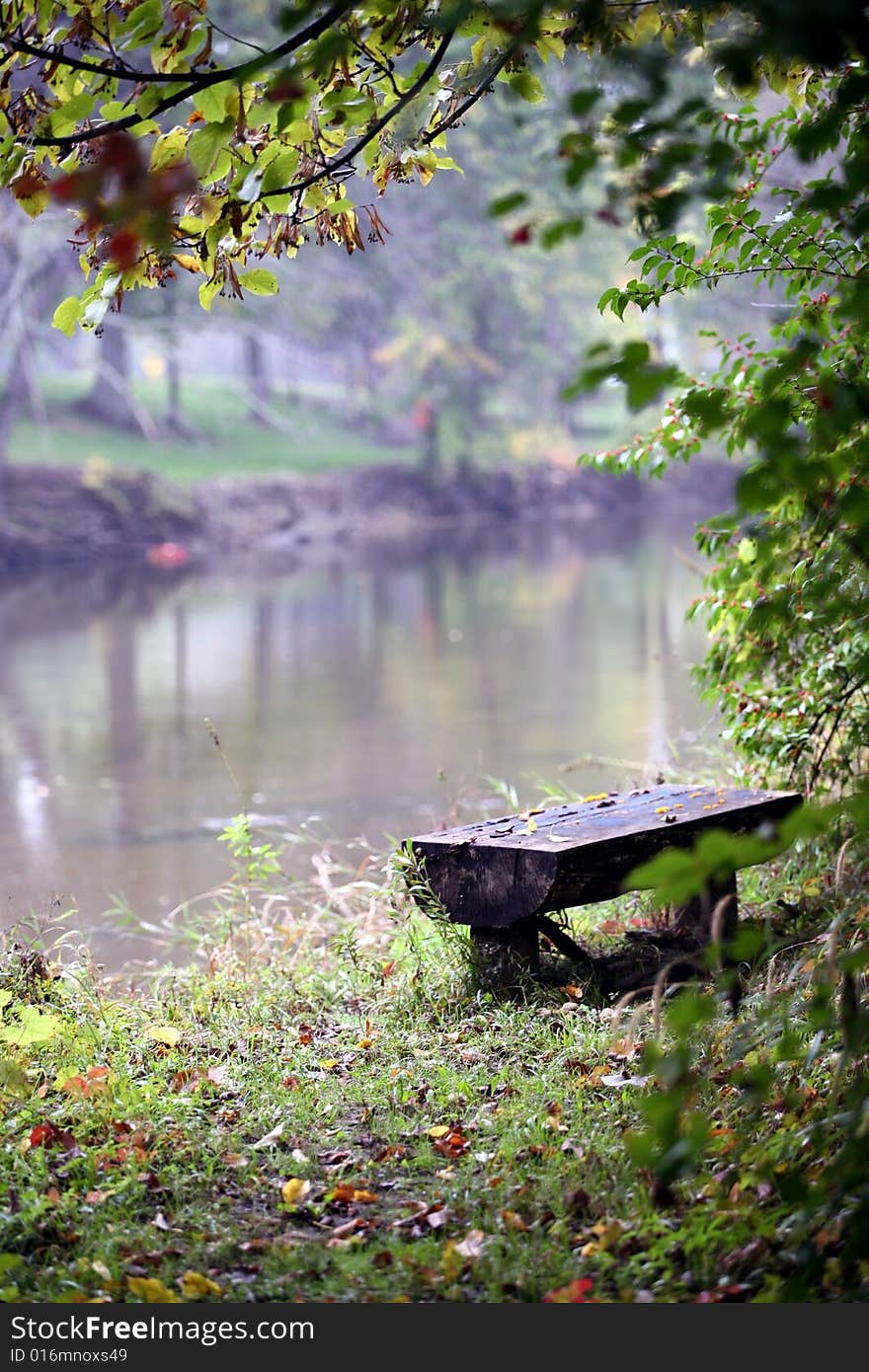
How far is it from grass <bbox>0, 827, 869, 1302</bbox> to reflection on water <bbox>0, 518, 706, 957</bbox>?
186cm

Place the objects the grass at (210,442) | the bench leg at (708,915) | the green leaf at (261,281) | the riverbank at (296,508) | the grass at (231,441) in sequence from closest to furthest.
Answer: the green leaf at (261,281), the bench leg at (708,915), the riverbank at (296,508), the grass at (210,442), the grass at (231,441)

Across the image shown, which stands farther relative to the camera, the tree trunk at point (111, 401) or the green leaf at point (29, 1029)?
the tree trunk at point (111, 401)

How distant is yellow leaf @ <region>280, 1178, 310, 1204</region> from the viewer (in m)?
4.01

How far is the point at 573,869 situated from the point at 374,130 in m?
2.46

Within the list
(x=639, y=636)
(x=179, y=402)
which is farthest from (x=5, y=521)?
(x=639, y=636)

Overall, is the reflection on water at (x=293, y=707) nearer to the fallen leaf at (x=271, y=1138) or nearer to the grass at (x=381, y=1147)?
the grass at (x=381, y=1147)

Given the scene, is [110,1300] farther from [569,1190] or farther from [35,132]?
[35,132]

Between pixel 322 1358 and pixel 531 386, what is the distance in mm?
41351

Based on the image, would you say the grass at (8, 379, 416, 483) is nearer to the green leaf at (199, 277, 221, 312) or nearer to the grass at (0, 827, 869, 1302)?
the grass at (0, 827, 869, 1302)

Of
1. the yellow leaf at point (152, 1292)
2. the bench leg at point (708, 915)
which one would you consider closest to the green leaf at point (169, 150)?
the yellow leaf at point (152, 1292)

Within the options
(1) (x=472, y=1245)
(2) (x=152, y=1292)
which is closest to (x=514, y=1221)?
(1) (x=472, y=1245)

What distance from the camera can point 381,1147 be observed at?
14.4 feet

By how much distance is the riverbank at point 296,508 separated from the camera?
104 ft

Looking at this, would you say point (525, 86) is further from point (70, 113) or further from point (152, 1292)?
point (152, 1292)
